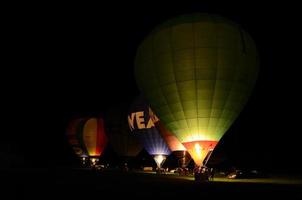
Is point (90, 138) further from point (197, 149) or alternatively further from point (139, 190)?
point (139, 190)

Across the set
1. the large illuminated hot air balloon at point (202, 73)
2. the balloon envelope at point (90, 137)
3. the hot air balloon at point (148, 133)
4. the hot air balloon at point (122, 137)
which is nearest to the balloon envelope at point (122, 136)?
the hot air balloon at point (122, 137)

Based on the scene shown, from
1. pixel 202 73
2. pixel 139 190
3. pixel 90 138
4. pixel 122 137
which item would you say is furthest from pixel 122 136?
pixel 139 190

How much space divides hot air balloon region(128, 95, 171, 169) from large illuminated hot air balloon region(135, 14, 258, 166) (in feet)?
40.2

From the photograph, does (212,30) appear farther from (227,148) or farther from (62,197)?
(227,148)

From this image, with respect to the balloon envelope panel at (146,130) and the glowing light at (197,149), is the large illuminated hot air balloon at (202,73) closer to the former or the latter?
the glowing light at (197,149)

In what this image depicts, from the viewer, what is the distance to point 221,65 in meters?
22.0

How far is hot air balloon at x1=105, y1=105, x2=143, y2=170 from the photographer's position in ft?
141

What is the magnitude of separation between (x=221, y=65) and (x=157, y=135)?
14.7 m

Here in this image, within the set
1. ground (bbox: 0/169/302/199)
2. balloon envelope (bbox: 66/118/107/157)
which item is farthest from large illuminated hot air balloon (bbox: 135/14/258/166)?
balloon envelope (bbox: 66/118/107/157)

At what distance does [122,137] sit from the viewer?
43062mm

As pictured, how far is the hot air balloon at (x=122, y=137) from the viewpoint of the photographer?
1688 inches

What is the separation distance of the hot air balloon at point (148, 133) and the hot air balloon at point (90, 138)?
10.6 meters

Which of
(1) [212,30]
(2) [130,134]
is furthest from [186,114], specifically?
(2) [130,134]

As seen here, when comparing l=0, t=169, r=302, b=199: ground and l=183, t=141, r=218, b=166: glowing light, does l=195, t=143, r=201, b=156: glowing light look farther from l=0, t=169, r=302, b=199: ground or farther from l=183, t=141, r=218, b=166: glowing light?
l=0, t=169, r=302, b=199: ground
